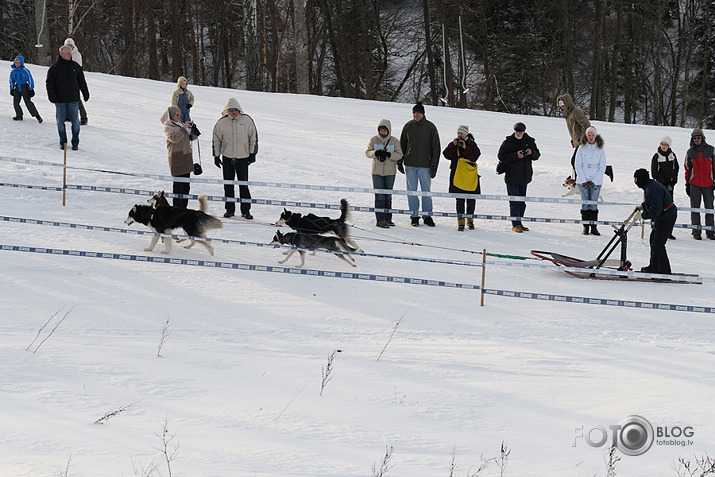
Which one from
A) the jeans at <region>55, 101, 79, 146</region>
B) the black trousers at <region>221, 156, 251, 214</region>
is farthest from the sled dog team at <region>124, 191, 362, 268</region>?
the jeans at <region>55, 101, 79, 146</region>

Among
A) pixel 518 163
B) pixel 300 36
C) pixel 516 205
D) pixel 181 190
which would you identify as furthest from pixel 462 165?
pixel 300 36

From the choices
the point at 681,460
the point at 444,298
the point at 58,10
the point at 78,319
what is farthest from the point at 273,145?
the point at 58,10

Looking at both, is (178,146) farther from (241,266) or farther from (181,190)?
(241,266)

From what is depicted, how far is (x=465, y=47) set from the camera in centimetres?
4112

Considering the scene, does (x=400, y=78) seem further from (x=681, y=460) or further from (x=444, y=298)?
(x=681, y=460)

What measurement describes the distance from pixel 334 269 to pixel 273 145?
7.51m

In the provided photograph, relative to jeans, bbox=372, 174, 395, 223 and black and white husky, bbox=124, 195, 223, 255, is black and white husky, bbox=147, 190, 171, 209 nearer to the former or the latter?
black and white husky, bbox=124, 195, 223, 255

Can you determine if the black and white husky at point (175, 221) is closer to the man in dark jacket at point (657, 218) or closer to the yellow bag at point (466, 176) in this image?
the yellow bag at point (466, 176)

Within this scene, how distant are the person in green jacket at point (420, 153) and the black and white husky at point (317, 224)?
251 cm

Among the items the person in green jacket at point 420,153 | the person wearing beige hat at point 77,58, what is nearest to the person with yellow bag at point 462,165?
the person in green jacket at point 420,153

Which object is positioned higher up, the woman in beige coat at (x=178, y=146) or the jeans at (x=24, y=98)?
the jeans at (x=24, y=98)

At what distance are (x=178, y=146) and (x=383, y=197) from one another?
3.11 m

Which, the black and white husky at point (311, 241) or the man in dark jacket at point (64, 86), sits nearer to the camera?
the black and white husky at point (311, 241)

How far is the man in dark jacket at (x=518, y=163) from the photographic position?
41.3ft
